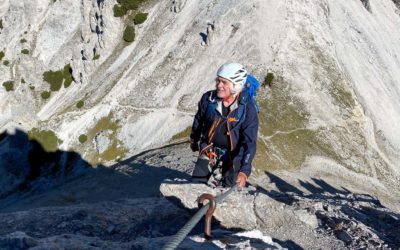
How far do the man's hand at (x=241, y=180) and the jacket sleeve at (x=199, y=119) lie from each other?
76.0 inches

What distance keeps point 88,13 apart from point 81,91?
1412 cm

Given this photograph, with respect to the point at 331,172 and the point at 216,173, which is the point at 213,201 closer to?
the point at 216,173

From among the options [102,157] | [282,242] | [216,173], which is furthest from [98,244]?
[102,157]

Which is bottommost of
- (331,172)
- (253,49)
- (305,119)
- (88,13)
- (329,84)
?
(331,172)

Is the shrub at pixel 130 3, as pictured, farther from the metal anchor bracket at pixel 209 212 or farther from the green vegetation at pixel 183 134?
the metal anchor bracket at pixel 209 212

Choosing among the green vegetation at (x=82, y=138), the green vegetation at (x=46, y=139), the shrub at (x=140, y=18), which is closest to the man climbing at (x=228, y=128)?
the green vegetation at (x=82, y=138)

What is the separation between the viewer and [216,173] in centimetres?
1152

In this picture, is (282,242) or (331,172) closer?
(282,242)

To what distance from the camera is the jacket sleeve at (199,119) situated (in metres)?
10.7

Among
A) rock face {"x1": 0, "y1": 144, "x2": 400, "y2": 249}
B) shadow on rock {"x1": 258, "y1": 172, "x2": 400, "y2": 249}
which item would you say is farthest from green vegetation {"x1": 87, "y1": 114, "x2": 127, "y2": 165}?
shadow on rock {"x1": 258, "y1": 172, "x2": 400, "y2": 249}

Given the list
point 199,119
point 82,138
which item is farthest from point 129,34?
point 199,119

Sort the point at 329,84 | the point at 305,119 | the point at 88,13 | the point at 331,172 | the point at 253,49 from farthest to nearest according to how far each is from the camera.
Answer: the point at 88,13 < the point at 253,49 < the point at 329,84 < the point at 305,119 < the point at 331,172

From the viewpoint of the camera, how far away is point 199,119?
36.4 ft

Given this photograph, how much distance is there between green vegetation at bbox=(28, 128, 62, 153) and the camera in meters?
45.6
